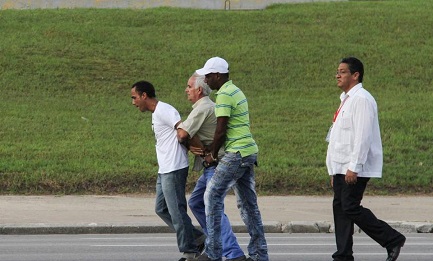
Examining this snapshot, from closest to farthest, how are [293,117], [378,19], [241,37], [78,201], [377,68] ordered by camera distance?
[78,201] < [293,117] < [377,68] < [241,37] < [378,19]

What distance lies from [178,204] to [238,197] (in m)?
0.57

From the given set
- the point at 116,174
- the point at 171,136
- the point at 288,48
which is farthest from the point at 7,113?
the point at 171,136

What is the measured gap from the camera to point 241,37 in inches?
1176

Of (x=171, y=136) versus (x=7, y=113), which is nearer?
(x=171, y=136)

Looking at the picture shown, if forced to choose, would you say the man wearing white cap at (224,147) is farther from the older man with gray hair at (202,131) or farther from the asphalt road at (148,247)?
the asphalt road at (148,247)

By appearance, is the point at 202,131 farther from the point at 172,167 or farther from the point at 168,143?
the point at 172,167

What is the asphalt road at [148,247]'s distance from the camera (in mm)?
10367

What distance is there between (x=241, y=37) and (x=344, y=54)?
3.54 meters

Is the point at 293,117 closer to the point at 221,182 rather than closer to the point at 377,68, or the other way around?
the point at 377,68

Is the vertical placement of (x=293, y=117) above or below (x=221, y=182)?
below

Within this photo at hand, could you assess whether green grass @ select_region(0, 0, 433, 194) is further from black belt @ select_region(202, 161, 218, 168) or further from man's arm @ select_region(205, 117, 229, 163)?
man's arm @ select_region(205, 117, 229, 163)

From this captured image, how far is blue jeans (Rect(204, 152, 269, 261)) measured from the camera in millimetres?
8938

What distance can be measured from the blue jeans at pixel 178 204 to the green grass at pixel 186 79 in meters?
7.00

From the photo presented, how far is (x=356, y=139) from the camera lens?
8789 millimetres
